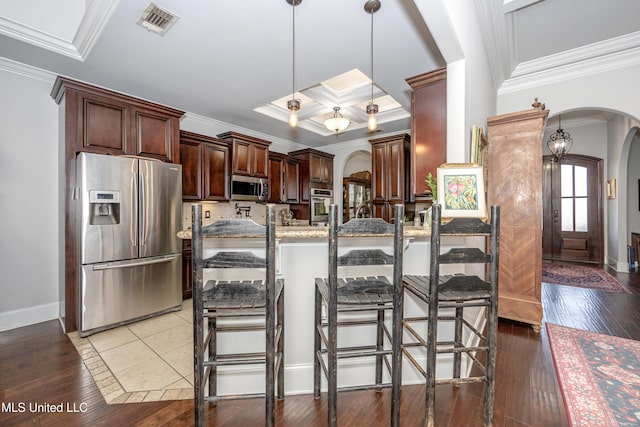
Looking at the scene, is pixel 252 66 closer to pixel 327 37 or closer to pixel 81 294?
pixel 327 37

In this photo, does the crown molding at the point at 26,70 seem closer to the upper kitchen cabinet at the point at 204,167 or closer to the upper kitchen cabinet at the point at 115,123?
the upper kitchen cabinet at the point at 115,123

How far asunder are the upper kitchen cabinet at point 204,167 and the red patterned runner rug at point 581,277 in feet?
18.6

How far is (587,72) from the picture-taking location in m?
3.20

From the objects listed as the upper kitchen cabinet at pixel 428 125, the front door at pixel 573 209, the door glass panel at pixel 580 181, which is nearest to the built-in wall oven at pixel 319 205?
the upper kitchen cabinet at pixel 428 125

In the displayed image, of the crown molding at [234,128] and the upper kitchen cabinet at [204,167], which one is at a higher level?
the crown molding at [234,128]

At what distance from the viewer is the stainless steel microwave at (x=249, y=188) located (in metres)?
4.57

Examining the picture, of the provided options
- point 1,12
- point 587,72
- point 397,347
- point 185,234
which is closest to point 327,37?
point 185,234

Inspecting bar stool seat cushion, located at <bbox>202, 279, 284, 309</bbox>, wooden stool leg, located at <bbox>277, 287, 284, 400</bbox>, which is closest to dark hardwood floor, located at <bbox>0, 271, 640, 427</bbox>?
wooden stool leg, located at <bbox>277, 287, 284, 400</bbox>

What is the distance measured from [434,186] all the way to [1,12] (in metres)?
3.89

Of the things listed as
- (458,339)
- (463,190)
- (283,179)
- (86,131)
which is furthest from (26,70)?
(458,339)

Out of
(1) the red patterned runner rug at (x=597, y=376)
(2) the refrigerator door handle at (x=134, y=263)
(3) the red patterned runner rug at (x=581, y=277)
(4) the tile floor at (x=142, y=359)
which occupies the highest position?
(2) the refrigerator door handle at (x=134, y=263)

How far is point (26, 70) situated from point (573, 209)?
31.7ft

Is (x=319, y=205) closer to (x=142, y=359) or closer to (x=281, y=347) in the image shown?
(x=142, y=359)

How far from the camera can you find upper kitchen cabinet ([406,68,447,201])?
2.54 meters
